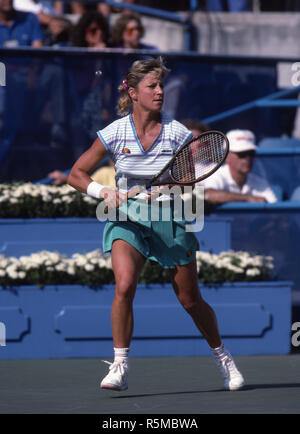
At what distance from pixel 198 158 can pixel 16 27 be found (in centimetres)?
587

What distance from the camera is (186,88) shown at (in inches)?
475

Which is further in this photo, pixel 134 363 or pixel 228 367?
pixel 134 363

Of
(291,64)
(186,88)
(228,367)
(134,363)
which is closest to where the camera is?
(228,367)

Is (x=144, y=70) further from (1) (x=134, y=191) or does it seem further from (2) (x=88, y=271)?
(2) (x=88, y=271)

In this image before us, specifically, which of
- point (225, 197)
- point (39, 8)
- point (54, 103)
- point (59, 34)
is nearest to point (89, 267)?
point (225, 197)

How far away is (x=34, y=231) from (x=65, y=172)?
1376 mm

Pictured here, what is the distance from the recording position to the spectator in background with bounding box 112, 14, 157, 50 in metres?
11.7

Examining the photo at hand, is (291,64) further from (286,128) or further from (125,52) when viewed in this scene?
(125,52)

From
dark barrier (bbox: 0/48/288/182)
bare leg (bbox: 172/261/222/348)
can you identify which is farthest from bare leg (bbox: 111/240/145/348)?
dark barrier (bbox: 0/48/288/182)

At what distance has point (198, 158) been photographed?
6.47m

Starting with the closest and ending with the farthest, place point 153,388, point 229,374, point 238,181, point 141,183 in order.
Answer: point 141,183 < point 229,374 < point 153,388 < point 238,181

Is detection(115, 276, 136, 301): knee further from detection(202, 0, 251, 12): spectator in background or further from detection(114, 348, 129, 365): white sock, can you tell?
detection(202, 0, 251, 12): spectator in background

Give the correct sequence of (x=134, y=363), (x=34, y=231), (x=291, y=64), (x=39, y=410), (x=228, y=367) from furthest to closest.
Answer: (x=291, y=64) → (x=34, y=231) → (x=134, y=363) → (x=228, y=367) → (x=39, y=410)

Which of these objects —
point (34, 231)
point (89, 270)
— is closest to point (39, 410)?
point (89, 270)
